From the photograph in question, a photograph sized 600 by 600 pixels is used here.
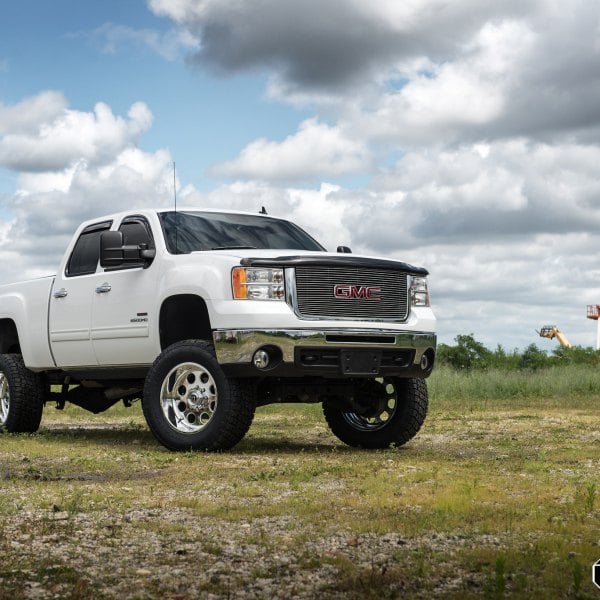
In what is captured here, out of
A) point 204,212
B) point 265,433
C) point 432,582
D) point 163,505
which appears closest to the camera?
point 432,582

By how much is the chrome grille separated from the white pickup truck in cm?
1

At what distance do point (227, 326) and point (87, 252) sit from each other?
2928 millimetres

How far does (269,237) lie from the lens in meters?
11.7

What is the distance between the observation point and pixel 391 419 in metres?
11.3

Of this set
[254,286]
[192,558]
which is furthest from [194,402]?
[192,558]

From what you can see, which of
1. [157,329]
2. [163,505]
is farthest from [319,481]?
[157,329]

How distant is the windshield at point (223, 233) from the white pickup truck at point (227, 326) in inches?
0.7

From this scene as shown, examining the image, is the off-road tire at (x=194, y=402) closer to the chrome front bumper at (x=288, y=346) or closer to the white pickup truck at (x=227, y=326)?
the white pickup truck at (x=227, y=326)

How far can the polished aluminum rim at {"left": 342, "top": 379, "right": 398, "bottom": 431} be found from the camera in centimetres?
1141

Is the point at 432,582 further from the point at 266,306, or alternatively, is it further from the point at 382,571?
the point at 266,306

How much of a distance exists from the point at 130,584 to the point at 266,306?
511 centimetres

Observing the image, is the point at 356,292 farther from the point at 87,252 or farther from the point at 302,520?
the point at 302,520

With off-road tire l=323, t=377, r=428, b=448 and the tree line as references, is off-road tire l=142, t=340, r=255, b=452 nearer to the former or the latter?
off-road tire l=323, t=377, r=428, b=448

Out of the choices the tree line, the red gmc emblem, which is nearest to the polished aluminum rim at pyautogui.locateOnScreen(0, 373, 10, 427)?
the red gmc emblem
